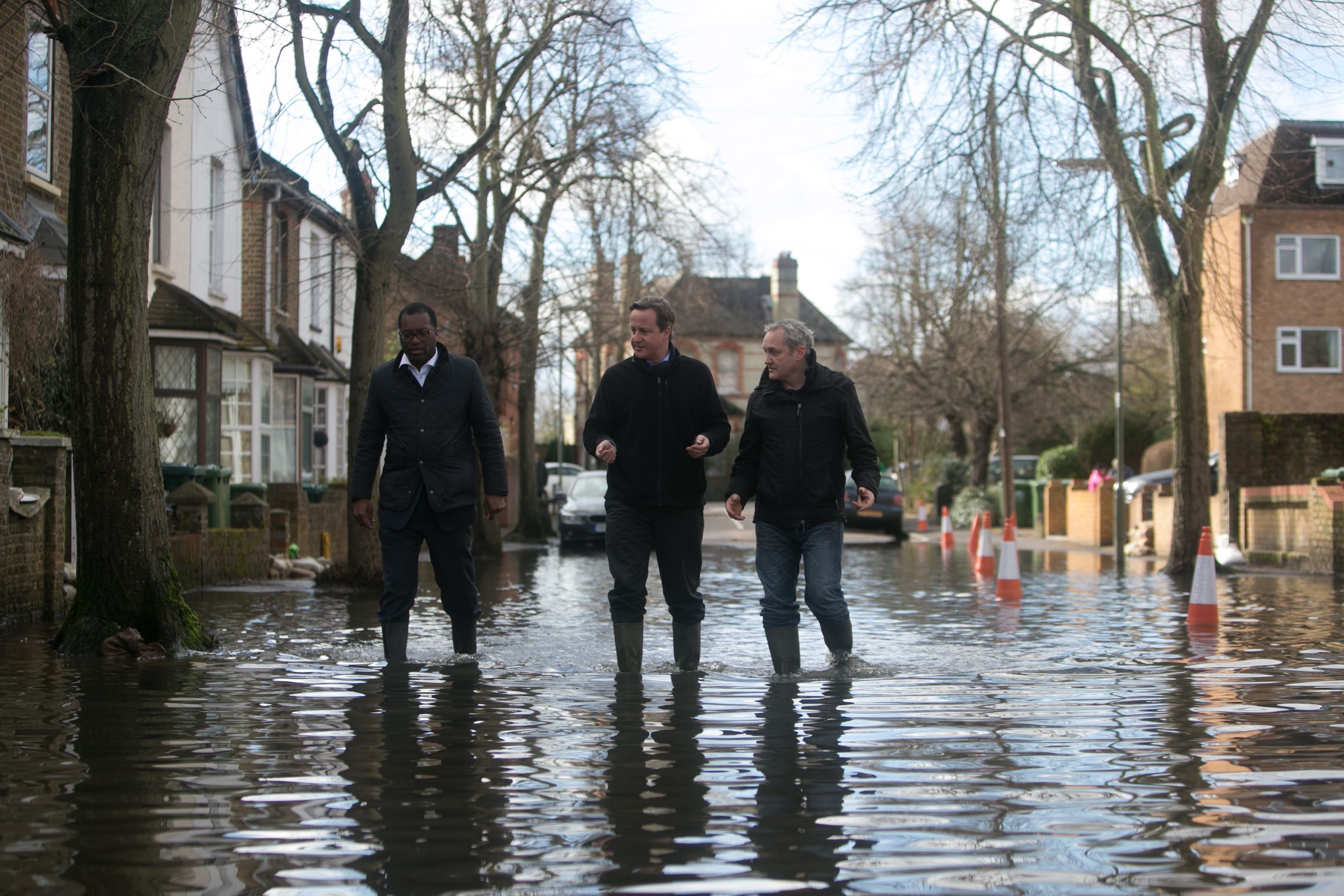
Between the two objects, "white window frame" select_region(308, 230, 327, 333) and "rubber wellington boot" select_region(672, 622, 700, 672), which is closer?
"rubber wellington boot" select_region(672, 622, 700, 672)

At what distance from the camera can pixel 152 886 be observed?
3.76m

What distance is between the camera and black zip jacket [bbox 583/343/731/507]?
25.0ft

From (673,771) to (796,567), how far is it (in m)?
2.73

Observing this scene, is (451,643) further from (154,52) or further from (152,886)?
(152,886)

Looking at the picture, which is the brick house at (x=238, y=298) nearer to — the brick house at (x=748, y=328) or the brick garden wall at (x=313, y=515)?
the brick garden wall at (x=313, y=515)

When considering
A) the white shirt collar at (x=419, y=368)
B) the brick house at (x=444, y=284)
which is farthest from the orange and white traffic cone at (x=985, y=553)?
the white shirt collar at (x=419, y=368)

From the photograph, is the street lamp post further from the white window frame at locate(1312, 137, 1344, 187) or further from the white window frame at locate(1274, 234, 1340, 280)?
the white window frame at locate(1312, 137, 1344, 187)

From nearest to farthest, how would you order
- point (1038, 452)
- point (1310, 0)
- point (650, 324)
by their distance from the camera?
point (650, 324) → point (1310, 0) → point (1038, 452)

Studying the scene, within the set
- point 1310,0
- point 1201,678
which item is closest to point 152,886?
point 1201,678

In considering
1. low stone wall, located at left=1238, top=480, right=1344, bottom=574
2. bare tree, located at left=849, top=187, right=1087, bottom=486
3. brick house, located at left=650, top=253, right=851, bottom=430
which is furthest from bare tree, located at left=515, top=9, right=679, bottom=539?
brick house, located at left=650, top=253, right=851, bottom=430

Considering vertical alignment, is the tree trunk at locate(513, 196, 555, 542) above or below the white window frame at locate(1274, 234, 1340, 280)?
below

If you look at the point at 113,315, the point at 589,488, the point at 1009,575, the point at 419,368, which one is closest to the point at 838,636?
the point at 419,368

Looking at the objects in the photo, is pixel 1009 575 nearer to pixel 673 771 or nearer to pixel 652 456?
pixel 652 456

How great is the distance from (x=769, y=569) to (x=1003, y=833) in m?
3.55
